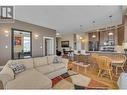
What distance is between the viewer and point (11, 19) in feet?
17.2

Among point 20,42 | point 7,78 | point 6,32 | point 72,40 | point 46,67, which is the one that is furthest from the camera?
Result: point 72,40

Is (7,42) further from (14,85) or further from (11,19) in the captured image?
(14,85)

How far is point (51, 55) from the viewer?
5664 mm

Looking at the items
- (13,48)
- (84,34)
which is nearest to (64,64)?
(13,48)

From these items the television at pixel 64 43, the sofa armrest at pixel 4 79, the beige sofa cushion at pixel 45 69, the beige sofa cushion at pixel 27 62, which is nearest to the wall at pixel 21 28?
the beige sofa cushion at pixel 27 62

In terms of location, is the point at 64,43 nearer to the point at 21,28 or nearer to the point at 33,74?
the point at 21,28

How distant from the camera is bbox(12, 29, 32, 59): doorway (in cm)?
549

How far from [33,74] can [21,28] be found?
10.5ft

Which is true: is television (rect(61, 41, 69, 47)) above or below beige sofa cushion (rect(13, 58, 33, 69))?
above

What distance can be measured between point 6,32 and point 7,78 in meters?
2.77

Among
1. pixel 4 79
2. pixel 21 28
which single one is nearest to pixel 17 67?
pixel 4 79

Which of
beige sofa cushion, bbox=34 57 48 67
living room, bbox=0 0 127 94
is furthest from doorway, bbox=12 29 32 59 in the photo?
beige sofa cushion, bbox=34 57 48 67

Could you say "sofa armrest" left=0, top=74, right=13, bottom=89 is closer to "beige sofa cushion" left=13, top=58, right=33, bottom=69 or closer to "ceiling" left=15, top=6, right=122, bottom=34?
"beige sofa cushion" left=13, top=58, right=33, bottom=69

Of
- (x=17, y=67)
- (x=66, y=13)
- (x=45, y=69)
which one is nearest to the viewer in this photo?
(x=17, y=67)
